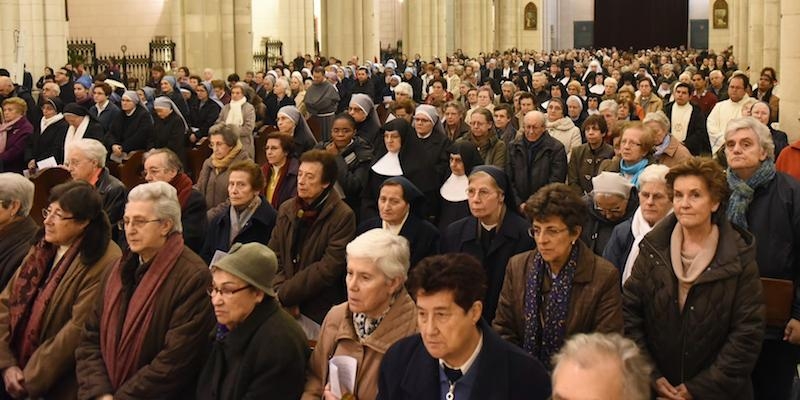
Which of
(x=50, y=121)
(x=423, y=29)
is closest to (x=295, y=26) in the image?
(x=423, y=29)

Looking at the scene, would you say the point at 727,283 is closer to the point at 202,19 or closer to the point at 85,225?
the point at 85,225

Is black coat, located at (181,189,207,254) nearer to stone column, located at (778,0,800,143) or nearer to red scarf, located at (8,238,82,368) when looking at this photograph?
red scarf, located at (8,238,82,368)

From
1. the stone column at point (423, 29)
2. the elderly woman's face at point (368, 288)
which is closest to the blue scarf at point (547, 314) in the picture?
the elderly woman's face at point (368, 288)

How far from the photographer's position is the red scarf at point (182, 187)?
8273 millimetres

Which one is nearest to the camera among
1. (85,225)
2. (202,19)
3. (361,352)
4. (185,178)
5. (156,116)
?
(361,352)

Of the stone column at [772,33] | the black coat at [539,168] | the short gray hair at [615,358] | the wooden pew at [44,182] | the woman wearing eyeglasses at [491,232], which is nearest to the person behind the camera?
the short gray hair at [615,358]

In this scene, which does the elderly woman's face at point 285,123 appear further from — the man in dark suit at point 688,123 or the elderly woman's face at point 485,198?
the man in dark suit at point 688,123

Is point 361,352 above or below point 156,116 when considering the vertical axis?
below

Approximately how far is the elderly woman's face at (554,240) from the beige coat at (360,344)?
688 millimetres

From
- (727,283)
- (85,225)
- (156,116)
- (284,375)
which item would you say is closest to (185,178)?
(85,225)

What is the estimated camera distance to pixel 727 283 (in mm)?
5113

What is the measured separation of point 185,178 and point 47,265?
238cm

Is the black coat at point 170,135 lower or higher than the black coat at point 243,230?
higher

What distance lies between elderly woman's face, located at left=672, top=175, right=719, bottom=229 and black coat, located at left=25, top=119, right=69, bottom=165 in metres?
9.37
